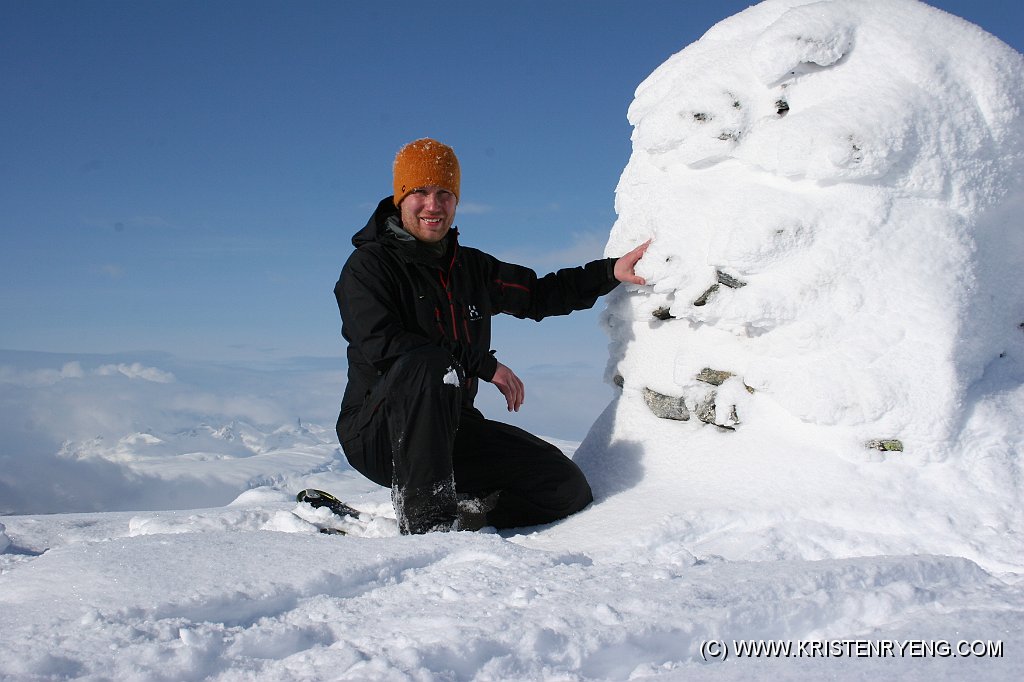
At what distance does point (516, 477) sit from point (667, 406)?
2.92 ft

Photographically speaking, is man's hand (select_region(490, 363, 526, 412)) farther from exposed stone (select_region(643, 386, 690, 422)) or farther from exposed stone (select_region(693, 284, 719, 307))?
exposed stone (select_region(693, 284, 719, 307))

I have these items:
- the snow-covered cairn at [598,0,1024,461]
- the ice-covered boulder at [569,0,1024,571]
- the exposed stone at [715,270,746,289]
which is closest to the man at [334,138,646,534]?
the ice-covered boulder at [569,0,1024,571]

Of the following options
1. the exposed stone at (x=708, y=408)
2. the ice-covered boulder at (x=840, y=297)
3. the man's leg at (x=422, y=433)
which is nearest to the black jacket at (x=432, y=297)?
the man's leg at (x=422, y=433)

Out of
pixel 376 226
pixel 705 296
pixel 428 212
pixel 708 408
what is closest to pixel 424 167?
pixel 428 212

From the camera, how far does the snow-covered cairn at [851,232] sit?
3439mm

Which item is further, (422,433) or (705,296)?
(705,296)

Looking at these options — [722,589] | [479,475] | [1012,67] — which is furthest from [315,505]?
[1012,67]

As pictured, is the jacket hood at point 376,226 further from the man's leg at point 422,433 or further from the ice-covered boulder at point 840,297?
the ice-covered boulder at point 840,297

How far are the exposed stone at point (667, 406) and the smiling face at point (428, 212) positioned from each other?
4.65ft

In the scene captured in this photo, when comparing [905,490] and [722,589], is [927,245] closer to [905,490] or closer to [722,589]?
[905,490]

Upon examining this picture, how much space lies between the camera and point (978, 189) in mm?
3625

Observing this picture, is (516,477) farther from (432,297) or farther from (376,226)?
(376,226)

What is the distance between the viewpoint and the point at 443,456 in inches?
138

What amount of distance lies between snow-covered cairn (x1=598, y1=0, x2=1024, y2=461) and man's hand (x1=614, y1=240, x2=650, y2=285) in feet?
0.43
